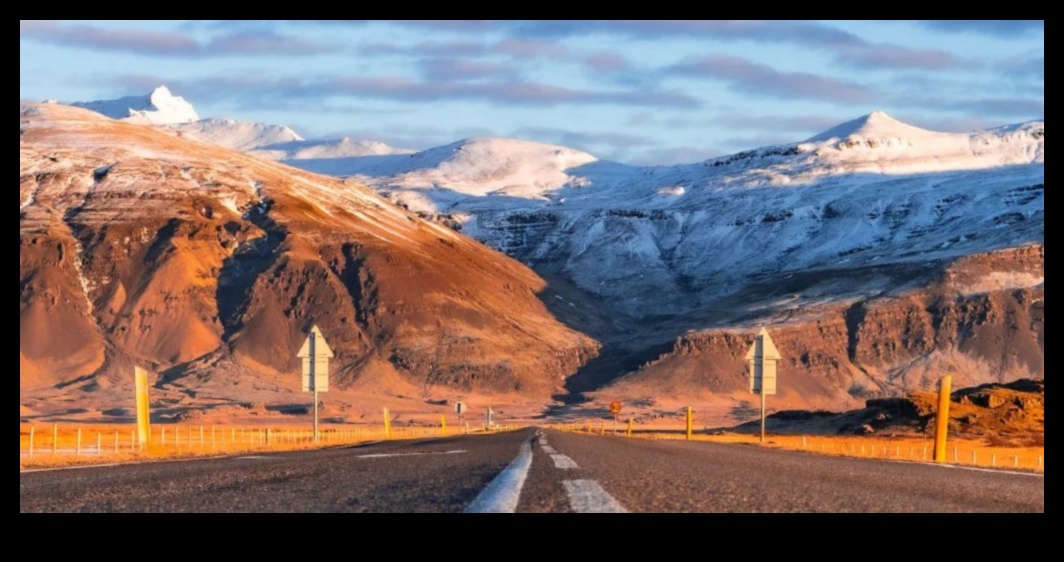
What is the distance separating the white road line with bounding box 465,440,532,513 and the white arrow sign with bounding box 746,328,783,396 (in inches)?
1408

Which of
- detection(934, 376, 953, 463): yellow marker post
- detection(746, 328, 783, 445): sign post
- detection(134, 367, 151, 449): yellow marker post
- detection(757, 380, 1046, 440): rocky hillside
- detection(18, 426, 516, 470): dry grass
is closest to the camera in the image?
detection(18, 426, 516, 470): dry grass

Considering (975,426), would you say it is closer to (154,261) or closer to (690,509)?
(690,509)

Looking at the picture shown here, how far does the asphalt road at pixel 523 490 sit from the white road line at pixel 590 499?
11 mm

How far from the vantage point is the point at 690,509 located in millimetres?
11273

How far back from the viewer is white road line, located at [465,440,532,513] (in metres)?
10.5

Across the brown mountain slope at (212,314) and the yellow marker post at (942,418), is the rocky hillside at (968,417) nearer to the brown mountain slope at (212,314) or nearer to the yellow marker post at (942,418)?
the yellow marker post at (942,418)

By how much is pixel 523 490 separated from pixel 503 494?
48cm

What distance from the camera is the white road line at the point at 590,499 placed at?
34.1ft

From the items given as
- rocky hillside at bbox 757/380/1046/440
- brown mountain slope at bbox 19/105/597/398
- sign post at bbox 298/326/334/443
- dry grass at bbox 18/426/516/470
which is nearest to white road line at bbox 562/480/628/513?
dry grass at bbox 18/426/516/470

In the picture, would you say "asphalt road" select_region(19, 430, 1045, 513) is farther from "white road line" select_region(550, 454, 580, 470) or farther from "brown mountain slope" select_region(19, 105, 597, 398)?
"brown mountain slope" select_region(19, 105, 597, 398)
